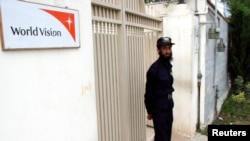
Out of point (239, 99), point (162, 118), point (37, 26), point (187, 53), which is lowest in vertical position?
point (239, 99)

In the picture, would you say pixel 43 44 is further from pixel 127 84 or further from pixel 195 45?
pixel 195 45

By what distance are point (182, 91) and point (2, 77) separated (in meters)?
3.63

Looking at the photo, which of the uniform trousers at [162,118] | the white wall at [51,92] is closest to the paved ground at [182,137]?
the uniform trousers at [162,118]

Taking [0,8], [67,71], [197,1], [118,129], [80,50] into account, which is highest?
[197,1]

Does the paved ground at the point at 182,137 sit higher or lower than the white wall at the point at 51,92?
lower

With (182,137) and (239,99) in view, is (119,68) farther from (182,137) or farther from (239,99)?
(239,99)

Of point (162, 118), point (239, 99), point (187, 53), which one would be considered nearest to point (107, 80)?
point (162, 118)

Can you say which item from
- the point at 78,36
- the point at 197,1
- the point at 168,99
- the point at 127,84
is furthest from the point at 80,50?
the point at 197,1

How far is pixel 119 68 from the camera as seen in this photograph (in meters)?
3.10

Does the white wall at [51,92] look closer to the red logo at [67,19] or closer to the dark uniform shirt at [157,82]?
the red logo at [67,19]

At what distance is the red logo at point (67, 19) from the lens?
75.4 inches

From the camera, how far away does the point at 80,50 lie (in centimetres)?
219

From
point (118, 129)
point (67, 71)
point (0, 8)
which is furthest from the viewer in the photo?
point (118, 129)

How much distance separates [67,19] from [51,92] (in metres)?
0.59
